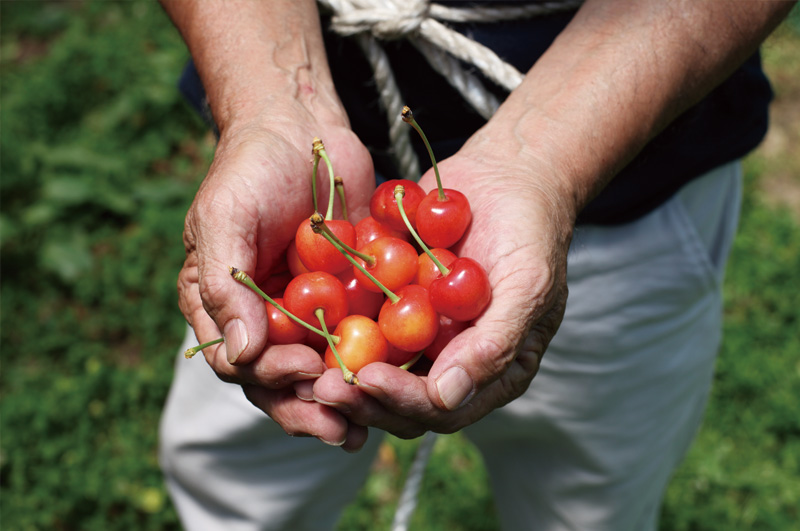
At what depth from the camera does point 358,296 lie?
1.58 m

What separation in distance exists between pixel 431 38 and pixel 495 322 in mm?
688

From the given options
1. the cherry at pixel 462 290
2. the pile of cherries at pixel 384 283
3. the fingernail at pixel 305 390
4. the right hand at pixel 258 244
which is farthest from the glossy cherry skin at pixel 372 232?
the fingernail at pixel 305 390

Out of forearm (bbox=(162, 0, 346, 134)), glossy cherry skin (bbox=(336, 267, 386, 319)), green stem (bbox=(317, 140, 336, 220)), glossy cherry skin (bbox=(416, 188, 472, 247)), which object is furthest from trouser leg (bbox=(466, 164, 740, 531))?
forearm (bbox=(162, 0, 346, 134))

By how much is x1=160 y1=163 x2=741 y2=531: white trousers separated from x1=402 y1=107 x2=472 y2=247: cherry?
42cm

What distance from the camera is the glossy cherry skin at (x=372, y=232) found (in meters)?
1.59

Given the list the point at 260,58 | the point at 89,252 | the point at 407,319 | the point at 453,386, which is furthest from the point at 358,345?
the point at 89,252

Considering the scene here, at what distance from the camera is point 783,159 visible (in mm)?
4129

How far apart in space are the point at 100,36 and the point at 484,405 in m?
4.29

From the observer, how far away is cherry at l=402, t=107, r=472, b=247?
144 cm

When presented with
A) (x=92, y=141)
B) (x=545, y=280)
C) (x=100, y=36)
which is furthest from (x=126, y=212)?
(x=545, y=280)

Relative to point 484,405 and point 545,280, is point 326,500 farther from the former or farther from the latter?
point 545,280

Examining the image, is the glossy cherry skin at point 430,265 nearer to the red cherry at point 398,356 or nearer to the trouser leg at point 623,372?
the red cherry at point 398,356

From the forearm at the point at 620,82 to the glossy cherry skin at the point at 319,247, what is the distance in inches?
15.1

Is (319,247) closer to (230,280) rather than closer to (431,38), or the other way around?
(230,280)
